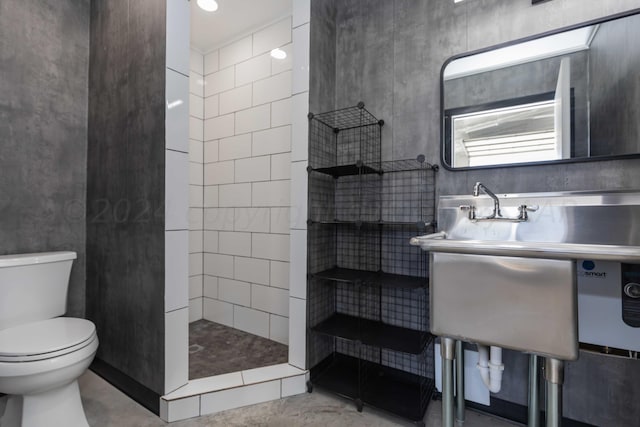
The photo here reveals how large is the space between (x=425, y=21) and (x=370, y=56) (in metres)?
0.36

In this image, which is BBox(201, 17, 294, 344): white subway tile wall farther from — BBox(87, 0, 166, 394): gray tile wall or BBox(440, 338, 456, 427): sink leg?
BBox(440, 338, 456, 427): sink leg

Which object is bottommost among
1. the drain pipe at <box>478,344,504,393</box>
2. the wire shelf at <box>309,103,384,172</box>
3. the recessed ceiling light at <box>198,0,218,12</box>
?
the drain pipe at <box>478,344,504,393</box>

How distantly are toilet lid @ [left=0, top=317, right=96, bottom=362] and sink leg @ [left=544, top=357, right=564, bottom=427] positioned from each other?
1.81 metres

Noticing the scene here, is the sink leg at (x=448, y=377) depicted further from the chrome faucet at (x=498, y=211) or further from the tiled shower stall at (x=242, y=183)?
the tiled shower stall at (x=242, y=183)

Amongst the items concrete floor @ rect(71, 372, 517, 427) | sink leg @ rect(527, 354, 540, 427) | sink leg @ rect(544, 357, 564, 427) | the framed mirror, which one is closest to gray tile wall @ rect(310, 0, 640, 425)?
the framed mirror

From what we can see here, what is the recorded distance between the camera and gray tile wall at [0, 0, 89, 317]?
1665 millimetres

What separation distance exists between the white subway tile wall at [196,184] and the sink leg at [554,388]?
2535 millimetres

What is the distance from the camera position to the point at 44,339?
1.31m

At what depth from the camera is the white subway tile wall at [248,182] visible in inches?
90.0

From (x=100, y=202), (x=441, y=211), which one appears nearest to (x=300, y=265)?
(x=441, y=211)

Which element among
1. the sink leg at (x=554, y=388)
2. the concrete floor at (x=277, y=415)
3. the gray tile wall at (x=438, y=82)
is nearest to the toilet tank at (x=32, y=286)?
the concrete floor at (x=277, y=415)

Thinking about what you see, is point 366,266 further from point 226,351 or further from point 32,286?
point 32,286

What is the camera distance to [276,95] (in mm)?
2305

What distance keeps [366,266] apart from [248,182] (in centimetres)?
121
